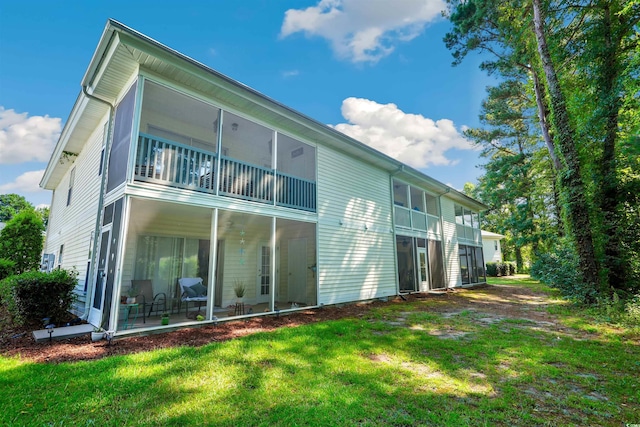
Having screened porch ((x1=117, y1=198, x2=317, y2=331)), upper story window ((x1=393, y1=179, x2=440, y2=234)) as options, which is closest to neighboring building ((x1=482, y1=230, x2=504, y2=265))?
upper story window ((x1=393, y1=179, x2=440, y2=234))

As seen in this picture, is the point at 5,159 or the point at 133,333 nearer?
the point at 133,333

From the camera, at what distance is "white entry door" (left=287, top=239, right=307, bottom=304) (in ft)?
32.6

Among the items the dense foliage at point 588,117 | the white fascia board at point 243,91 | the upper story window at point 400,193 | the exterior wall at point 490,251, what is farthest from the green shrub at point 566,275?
the exterior wall at point 490,251

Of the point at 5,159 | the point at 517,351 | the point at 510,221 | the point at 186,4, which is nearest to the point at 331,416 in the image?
the point at 517,351

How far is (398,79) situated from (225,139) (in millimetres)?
9754

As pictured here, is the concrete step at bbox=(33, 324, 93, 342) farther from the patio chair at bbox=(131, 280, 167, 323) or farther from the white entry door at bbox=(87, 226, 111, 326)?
the patio chair at bbox=(131, 280, 167, 323)

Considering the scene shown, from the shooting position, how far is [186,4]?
858cm

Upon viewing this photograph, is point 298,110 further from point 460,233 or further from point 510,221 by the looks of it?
point 510,221

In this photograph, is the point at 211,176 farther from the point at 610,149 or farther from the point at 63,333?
the point at 610,149

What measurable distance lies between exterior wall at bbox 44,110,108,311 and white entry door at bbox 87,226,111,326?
1210 mm

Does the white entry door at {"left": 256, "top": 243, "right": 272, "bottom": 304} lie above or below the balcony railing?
below

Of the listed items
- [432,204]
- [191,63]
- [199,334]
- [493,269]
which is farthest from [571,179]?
[493,269]

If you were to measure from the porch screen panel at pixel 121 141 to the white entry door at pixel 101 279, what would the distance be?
1.14m

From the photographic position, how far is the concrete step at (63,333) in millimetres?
4922
